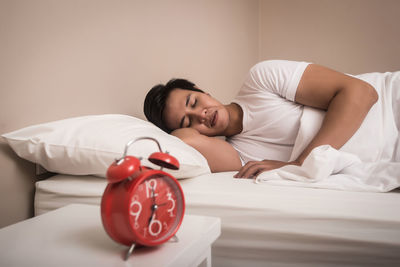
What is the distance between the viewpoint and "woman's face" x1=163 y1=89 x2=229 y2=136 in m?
1.55

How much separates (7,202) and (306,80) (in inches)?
47.6

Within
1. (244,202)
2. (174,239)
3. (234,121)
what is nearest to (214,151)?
(234,121)

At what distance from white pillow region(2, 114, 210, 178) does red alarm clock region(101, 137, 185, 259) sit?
36 cm

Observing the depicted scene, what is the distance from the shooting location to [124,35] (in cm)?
148

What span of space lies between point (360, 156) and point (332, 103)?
239mm

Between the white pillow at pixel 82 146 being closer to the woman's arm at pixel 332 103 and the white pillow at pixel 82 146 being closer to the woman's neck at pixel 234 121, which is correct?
the woman's arm at pixel 332 103

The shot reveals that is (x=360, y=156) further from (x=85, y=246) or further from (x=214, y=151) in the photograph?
(x=85, y=246)

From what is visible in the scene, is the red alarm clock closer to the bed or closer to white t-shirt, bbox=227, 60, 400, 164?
the bed

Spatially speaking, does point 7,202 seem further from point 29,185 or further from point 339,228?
point 339,228

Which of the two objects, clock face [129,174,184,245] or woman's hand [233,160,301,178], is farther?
woman's hand [233,160,301,178]

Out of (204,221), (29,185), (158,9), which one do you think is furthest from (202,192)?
(158,9)

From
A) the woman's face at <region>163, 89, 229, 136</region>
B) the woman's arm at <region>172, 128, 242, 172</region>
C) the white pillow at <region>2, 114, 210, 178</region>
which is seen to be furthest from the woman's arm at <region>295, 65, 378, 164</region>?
the white pillow at <region>2, 114, 210, 178</region>

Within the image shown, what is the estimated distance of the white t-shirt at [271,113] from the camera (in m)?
1.48

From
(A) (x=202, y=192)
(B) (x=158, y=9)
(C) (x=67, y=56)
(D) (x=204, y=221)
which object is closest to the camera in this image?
(D) (x=204, y=221)
